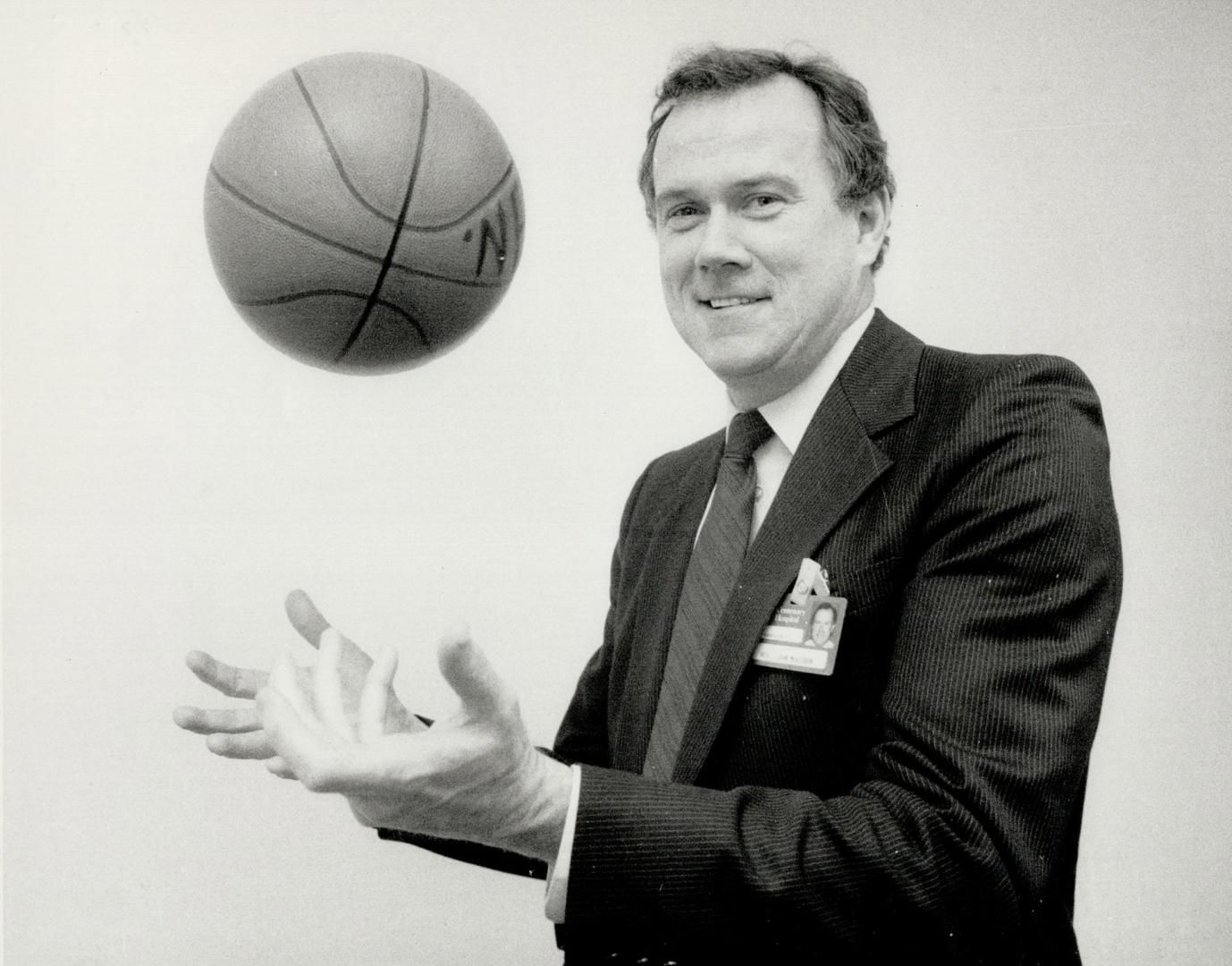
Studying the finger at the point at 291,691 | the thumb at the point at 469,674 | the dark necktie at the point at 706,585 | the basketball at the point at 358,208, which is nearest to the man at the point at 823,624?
the dark necktie at the point at 706,585

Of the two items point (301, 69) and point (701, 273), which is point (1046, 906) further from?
point (301, 69)

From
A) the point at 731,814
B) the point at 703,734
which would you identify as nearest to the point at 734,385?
the point at 703,734

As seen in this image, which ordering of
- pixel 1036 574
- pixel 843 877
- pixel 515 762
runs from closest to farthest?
pixel 515 762
pixel 843 877
pixel 1036 574

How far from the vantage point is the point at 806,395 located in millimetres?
1771

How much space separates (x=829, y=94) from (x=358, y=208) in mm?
788

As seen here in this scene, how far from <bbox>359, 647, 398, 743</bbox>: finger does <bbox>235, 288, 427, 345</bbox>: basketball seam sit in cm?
87

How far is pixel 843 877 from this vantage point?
Result: 124 centimetres

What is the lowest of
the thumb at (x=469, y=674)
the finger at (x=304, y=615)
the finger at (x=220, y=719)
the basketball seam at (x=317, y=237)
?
the finger at (x=220, y=719)

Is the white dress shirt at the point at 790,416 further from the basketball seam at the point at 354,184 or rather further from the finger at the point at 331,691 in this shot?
the finger at the point at 331,691

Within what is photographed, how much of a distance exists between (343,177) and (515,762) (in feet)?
3.31

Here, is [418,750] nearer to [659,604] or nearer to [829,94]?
[659,604]

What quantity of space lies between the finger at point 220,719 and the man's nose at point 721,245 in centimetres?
95

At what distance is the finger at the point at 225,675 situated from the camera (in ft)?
5.49

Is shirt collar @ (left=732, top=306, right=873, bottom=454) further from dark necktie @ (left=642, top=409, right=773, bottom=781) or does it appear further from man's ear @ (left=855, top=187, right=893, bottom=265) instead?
man's ear @ (left=855, top=187, right=893, bottom=265)
